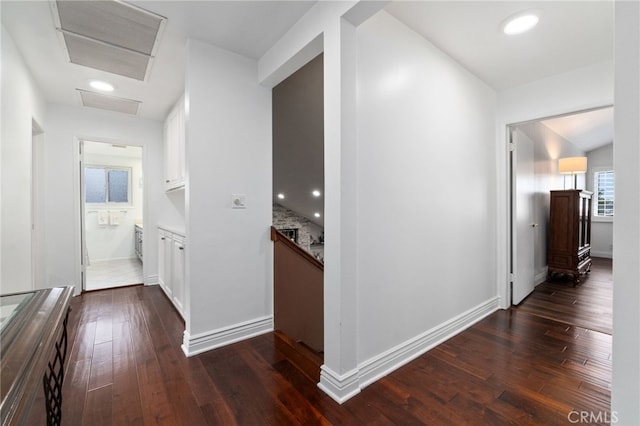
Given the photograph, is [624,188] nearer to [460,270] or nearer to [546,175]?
[460,270]

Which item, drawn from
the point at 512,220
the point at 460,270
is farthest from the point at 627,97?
the point at 512,220

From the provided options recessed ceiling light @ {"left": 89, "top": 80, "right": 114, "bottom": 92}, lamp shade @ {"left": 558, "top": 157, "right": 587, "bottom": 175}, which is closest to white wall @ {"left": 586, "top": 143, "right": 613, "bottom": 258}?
lamp shade @ {"left": 558, "top": 157, "right": 587, "bottom": 175}

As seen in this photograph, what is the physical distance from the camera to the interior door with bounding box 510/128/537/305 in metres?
3.10

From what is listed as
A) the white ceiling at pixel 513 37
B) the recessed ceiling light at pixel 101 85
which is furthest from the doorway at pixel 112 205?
the white ceiling at pixel 513 37

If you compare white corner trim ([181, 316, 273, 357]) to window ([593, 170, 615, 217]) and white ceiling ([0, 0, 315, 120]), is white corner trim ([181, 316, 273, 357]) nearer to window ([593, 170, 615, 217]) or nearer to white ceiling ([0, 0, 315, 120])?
white ceiling ([0, 0, 315, 120])

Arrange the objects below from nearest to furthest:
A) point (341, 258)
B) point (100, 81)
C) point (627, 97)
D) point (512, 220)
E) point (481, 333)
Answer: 1. point (627, 97)
2. point (341, 258)
3. point (481, 333)
4. point (100, 81)
5. point (512, 220)

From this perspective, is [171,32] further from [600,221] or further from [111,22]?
[600,221]

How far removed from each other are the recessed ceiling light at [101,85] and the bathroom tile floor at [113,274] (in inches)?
103

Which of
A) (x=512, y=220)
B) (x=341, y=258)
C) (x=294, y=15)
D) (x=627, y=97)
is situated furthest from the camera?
(x=512, y=220)

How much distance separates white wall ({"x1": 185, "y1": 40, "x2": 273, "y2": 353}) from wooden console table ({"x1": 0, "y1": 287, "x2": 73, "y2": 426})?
97 centimetres

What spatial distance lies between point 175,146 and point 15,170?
52.8 inches

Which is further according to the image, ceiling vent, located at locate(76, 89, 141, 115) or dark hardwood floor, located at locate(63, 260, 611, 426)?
ceiling vent, located at locate(76, 89, 141, 115)

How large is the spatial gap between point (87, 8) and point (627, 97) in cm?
260

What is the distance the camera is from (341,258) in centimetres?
157
